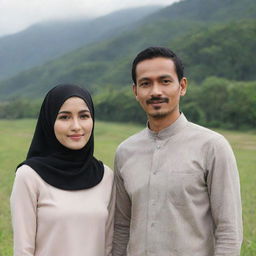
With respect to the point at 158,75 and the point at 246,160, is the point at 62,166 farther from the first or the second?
the point at 246,160

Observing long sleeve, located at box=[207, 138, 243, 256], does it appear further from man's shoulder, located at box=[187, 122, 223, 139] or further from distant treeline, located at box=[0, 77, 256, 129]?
distant treeline, located at box=[0, 77, 256, 129]

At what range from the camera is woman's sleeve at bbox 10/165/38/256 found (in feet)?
10.5

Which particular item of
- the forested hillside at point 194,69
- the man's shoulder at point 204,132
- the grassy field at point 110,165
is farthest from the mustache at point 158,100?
the forested hillside at point 194,69

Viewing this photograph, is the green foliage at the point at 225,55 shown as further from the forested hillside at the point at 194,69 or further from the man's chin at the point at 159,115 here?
the man's chin at the point at 159,115

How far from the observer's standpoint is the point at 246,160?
2553cm

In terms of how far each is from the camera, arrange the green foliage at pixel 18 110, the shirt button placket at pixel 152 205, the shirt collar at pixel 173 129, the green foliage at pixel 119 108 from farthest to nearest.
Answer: the green foliage at pixel 18 110, the green foliage at pixel 119 108, the shirt collar at pixel 173 129, the shirt button placket at pixel 152 205

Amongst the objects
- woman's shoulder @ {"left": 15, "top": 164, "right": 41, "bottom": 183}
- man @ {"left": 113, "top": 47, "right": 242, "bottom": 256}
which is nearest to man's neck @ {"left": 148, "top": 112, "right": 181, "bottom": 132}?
man @ {"left": 113, "top": 47, "right": 242, "bottom": 256}

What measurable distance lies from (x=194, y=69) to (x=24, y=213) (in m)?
103

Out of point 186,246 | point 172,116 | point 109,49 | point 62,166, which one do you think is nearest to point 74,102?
point 62,166

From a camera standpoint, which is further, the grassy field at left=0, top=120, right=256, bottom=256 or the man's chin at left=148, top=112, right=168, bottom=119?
the grassy field at left=0, top=120, right=256, bottom=256

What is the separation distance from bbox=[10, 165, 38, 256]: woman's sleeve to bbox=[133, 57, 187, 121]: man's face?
1025 mm

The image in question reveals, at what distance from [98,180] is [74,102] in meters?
0.65

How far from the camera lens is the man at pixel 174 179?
300cm

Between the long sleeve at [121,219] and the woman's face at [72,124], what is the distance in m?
0.38
